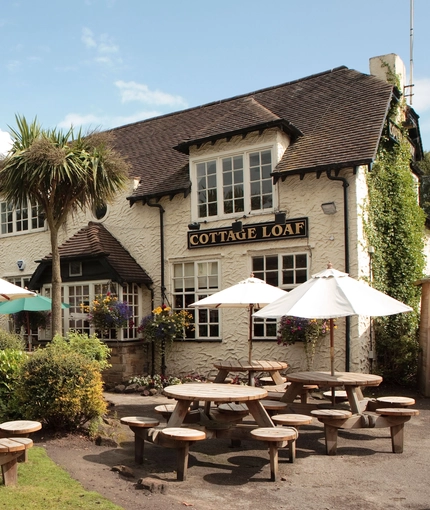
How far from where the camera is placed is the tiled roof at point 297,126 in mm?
12828

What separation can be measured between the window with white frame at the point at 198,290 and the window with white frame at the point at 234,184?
4.52 ft

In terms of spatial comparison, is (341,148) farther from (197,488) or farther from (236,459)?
(197,488)

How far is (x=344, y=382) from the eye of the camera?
7.52 meters

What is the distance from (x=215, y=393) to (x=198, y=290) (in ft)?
25.8

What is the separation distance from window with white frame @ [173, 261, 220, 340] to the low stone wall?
4.84 feet

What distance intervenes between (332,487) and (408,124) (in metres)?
11.8

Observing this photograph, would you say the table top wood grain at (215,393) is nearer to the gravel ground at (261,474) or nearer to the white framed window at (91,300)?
the gravel ground at (261,474)

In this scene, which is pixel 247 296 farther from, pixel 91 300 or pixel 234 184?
pixel 91 300

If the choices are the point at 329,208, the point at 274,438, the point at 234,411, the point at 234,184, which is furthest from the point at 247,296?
the point at 234,184

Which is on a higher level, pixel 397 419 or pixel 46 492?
pixel 397 419

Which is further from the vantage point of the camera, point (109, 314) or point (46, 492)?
point (109, 314)

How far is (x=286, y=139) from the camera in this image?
1386 centimetres

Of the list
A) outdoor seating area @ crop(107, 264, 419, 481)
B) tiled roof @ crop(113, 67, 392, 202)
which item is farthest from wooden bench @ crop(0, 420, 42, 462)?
tiled roof @ crop(113, 67, 392, 202)

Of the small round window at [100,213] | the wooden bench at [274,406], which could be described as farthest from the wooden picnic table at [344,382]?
the small round window at [100,213]
